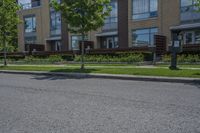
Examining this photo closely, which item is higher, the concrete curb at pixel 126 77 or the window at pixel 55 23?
the window at pixel 55 23

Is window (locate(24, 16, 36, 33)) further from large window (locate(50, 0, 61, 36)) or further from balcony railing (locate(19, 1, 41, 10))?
large window (locate(50, 0, 61, 36))

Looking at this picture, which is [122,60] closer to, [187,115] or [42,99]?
[42,99]

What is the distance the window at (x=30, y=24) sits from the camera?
44.6m

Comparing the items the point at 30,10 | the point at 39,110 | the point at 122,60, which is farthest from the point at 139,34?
the point at 39,110

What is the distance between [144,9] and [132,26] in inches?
84.4

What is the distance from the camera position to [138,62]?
79.3 feet

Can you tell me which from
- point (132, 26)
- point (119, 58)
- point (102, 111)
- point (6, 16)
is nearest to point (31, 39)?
point (132, 26)

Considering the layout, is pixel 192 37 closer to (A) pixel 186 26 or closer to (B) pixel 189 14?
(A) pixel 186 26

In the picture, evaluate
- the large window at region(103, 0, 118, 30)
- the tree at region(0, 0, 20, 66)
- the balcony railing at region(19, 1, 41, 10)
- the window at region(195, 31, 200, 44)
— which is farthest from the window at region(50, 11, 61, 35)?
the window at region(195, 31, 200, 44)

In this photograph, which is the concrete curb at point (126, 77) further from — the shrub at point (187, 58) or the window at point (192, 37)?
the window at point (192, 37)

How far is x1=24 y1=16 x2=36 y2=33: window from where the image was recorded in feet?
Result: 146

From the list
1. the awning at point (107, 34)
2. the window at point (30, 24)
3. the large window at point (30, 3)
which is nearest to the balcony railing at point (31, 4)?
the large window at point (30, 3)

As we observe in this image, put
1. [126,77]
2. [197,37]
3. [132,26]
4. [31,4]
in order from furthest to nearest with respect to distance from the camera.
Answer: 1. [31,4]
2. [132,26]
3. [197,37]
4. [126,77]

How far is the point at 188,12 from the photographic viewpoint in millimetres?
28406
